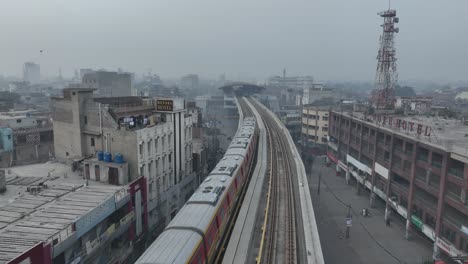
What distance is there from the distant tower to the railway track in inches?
1137

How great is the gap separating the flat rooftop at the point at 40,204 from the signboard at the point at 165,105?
13.6 meters

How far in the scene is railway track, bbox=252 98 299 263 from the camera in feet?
87.2

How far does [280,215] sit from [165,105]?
2082 cm

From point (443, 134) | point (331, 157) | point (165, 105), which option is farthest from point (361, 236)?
point (331, 157)

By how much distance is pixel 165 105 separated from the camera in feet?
144

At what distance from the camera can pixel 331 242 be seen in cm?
4222

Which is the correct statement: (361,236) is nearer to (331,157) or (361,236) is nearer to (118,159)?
(118,159)

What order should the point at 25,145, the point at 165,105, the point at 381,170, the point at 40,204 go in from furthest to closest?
the point at 25,145 → the point at 381,170 → the point at 165,105 → the point at 40,204

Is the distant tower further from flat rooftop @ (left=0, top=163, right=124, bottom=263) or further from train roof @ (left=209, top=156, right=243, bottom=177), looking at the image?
flat rooftop @ (left=0, top=163, right=124, bottom=263)

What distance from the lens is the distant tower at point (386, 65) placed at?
69.4 meters

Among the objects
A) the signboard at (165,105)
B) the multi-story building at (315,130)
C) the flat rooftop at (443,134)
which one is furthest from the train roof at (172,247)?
the multi-story building at (315,130)

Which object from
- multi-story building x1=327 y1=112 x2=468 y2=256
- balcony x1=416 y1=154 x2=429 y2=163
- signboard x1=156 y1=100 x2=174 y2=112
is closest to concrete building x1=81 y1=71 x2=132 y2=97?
signboard x1=156 y1=100 x2=174 y2=112

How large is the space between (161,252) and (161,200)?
874 inches

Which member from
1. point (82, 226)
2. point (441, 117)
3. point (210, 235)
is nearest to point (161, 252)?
point (210, 235)
